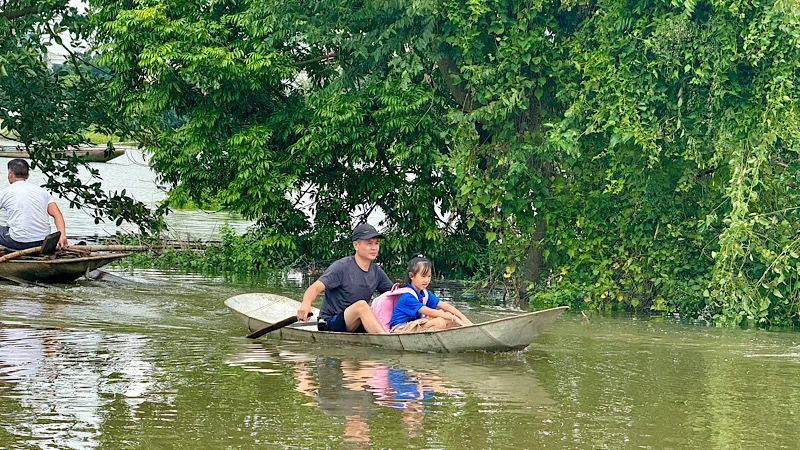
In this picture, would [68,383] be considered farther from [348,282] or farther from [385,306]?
[385,306]

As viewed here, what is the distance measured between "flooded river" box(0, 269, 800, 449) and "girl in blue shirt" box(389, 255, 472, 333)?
0.44 meters

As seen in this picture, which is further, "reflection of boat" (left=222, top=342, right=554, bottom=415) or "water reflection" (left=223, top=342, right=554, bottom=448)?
"reflection of boat" (left=222, top=342, right=554, bottom=415)

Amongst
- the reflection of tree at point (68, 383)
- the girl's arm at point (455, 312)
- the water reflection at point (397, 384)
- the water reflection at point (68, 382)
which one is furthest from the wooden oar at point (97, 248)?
the girl's arm at point (455, 312)

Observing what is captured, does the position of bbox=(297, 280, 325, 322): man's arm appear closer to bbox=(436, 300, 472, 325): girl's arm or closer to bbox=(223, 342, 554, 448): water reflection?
bbox=(223, 342, 554, 448): water reflection

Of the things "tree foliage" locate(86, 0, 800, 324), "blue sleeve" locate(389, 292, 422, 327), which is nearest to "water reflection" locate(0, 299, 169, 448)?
"blue sleeve" locate(389, 292, 422, 327)

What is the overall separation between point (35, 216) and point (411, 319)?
6.92 metres

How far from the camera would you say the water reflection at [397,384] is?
8.77 metres

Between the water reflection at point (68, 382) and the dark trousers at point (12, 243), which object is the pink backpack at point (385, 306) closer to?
the water reflection at point (68, 382)

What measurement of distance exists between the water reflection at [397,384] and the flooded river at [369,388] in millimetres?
20

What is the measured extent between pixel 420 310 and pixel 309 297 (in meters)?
1.16

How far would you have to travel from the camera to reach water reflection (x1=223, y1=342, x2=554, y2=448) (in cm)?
877

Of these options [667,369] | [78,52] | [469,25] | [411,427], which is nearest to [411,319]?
[667,369]

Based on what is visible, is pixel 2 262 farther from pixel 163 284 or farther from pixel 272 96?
pixel 272 96

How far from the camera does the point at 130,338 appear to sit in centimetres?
1251
